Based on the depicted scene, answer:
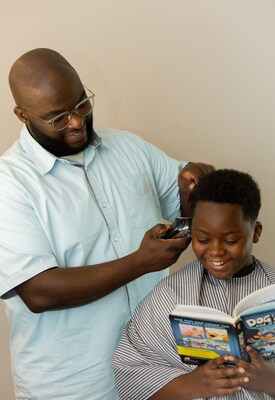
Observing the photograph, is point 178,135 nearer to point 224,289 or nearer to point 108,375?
point 224,289

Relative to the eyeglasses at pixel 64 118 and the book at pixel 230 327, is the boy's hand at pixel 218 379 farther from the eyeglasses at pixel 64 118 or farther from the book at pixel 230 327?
the eyeglasses at pixel 64 118

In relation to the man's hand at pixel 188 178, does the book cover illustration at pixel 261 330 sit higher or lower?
lower

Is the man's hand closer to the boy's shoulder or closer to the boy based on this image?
the boy

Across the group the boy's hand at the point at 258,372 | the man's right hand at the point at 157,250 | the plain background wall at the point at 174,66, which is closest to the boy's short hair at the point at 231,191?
the man's right hand at the point at 157,250

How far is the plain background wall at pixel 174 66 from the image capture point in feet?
7.11

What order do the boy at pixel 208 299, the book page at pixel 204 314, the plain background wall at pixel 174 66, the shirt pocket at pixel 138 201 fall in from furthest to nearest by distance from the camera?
1. the plain background wall at pixel 174 66
2. the shirt pocket at pixel 138 201
3. the boy at pixel 208 299
4. the book page at pixel 204 314

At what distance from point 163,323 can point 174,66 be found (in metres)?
1.12

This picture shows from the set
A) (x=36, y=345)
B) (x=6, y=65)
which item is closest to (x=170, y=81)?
(x=6, y=65)

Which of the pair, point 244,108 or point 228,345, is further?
point 244,108

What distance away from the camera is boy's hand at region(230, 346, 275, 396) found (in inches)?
53.5

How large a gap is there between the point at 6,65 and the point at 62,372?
4.12ft

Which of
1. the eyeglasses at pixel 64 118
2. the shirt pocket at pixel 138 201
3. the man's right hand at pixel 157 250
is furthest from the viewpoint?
the shirt pocket at pixel 138 201

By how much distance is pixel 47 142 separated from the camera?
1.67 metres

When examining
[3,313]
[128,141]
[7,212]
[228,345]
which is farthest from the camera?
[3,313]
